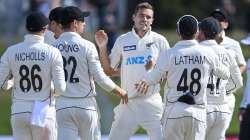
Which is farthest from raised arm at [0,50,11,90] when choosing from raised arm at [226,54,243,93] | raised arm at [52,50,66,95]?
raised arm at [226,54,243,93]

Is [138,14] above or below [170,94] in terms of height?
above

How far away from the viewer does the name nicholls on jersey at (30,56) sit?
12.6 meters

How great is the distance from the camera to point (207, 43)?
43.3ft

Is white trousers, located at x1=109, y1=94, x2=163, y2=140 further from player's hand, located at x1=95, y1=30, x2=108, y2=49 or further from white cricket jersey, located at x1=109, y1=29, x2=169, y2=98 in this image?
player's hand, located at x1=95, y1=30, x2=108, y2=49

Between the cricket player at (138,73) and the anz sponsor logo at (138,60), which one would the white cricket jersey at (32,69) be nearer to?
the cricket player at (138,73)

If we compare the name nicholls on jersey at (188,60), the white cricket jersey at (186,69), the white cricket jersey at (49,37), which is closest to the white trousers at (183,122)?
the white cricket jersey at (186,69)

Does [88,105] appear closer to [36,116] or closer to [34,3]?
[36,116]

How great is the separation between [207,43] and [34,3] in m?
12.2

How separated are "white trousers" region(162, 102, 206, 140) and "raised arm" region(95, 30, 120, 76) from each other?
5.77ft

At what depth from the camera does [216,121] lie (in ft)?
44.9

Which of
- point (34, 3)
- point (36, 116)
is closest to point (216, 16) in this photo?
point (36, 116)

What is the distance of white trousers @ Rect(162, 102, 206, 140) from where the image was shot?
41.0 feet

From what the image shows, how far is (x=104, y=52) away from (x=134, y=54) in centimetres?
46

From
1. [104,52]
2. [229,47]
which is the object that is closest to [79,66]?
[104,52]
